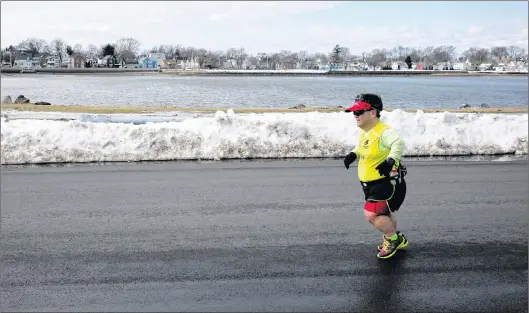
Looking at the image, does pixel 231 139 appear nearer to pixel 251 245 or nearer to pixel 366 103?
pixel 251 245

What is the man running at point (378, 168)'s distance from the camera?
566 cm

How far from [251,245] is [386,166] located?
5.79 feet

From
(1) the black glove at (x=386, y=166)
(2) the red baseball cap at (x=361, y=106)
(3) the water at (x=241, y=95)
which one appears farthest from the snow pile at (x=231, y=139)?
(3) the water at (x=241, y=95)

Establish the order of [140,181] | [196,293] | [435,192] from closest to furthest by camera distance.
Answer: [196,293] → [435,192] → [140,181]

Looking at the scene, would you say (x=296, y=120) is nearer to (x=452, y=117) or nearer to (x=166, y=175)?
(x=452, y=117)

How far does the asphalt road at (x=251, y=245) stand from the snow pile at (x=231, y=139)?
2.13 meters

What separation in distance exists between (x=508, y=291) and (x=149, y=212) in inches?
181

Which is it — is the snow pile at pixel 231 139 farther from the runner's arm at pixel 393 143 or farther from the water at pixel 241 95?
the water at pixel 241 95

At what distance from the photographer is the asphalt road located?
4859mm

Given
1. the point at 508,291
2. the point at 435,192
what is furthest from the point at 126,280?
the point at 435,192

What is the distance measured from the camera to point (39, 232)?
22.1 ft

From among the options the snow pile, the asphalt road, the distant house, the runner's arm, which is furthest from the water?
the distant house

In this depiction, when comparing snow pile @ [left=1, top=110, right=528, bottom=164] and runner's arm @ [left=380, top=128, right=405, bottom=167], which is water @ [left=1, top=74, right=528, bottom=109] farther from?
runner's arm @ [left=380, top=128, right=405, bottom=167]

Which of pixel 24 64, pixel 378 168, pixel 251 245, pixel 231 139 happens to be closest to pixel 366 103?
pixel 378 168
